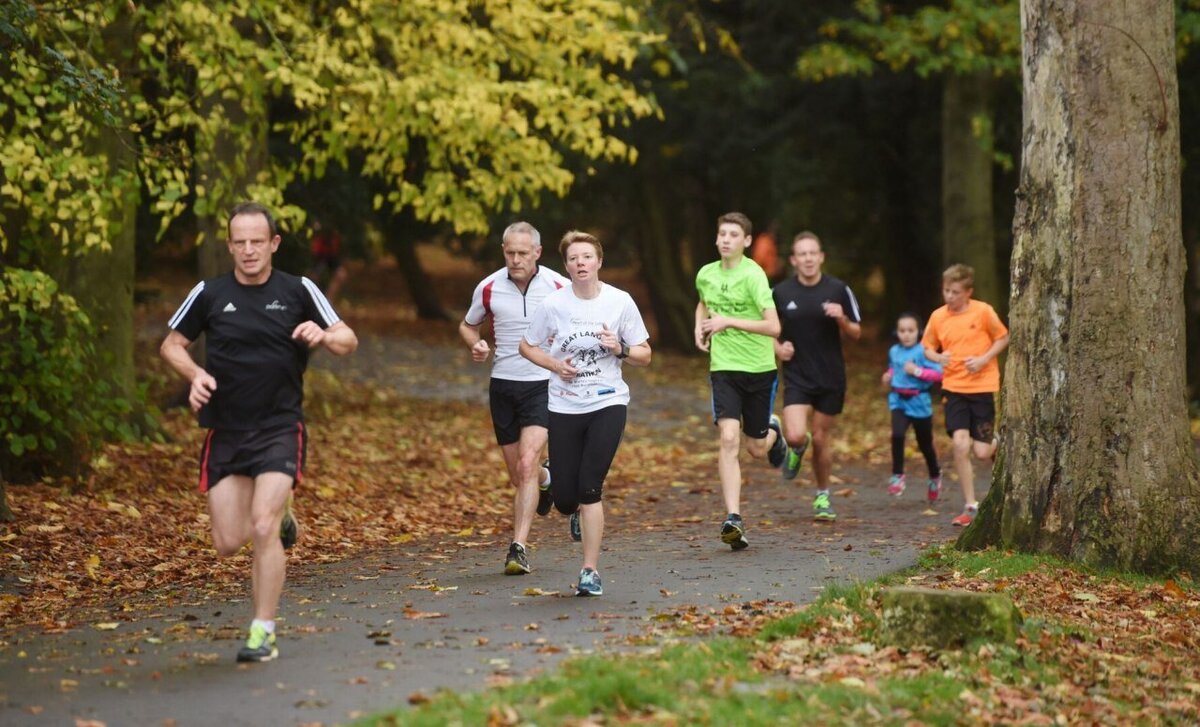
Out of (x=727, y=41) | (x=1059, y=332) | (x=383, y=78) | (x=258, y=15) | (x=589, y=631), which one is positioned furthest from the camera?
(x=727, y=41)

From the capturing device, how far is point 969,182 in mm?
24375

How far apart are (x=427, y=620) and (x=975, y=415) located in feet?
19.5

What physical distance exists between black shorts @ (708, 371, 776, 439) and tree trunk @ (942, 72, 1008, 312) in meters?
12.6

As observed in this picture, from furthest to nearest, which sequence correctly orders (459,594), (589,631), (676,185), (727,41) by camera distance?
1. (676,185)
2. (727,41)
3. (459,594)
4. (589,631)

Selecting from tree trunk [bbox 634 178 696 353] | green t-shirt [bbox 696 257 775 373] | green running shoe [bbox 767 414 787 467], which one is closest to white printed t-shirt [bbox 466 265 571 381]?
green t-shirt [bbox 696 257 775 373]

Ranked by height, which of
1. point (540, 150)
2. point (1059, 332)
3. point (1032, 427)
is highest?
point (540, 150)

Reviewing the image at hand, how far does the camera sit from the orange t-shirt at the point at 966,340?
12.6 metres

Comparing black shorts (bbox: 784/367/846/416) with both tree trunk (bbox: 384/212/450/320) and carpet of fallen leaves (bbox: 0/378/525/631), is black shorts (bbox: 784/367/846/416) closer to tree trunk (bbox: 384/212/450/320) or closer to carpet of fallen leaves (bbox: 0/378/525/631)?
carpet of fallen leaves (bbox: 0/378/525/631)

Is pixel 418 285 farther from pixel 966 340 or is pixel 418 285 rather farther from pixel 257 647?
pixel 257 647

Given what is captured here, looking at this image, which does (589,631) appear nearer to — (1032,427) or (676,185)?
(1032,427)

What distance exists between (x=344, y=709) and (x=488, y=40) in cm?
1169

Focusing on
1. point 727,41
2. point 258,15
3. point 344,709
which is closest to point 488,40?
point 258,15

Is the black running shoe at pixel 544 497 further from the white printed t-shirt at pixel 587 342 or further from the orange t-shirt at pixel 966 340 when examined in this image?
the orange t-shirt at pixel 966 340

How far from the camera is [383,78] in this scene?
15.6 meters
